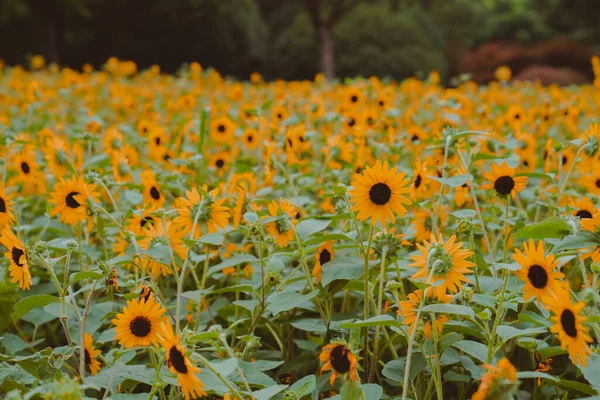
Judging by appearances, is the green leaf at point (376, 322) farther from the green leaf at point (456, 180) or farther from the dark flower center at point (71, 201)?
the dark flower center at point (71, 201)

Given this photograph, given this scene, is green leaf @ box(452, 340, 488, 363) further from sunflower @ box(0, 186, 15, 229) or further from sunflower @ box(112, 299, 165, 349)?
sunflower @ box(0, 186, 15, 229)

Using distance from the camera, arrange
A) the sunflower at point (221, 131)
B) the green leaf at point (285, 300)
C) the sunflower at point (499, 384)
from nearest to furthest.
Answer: the sunflower at point (499, 384), the green leaf at point (285, 300), the sunflower at point (221, 131)

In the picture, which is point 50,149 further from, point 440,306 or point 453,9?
point 453,9

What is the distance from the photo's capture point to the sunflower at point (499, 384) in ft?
3.23

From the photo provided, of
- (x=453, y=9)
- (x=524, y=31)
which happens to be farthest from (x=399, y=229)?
(x=524, y=31)

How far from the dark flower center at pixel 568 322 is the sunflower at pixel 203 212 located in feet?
2.89

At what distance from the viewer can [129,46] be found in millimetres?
15281

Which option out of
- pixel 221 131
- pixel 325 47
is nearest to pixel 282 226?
pixel 221 131

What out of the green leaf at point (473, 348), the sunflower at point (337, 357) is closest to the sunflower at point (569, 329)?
the green leaf at point (473, 348)

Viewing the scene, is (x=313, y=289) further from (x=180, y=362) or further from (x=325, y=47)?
(x=325, y=47)

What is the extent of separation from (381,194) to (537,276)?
40 cm

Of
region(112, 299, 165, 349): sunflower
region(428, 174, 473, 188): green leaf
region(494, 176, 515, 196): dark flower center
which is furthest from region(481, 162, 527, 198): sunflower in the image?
region(112, 299, 165, 349): sunflower

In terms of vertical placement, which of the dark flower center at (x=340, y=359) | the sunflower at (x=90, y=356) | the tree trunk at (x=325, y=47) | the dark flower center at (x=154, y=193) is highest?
the tree trunk at (x=325, y=47)

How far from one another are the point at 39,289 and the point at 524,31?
27308 millimetres
